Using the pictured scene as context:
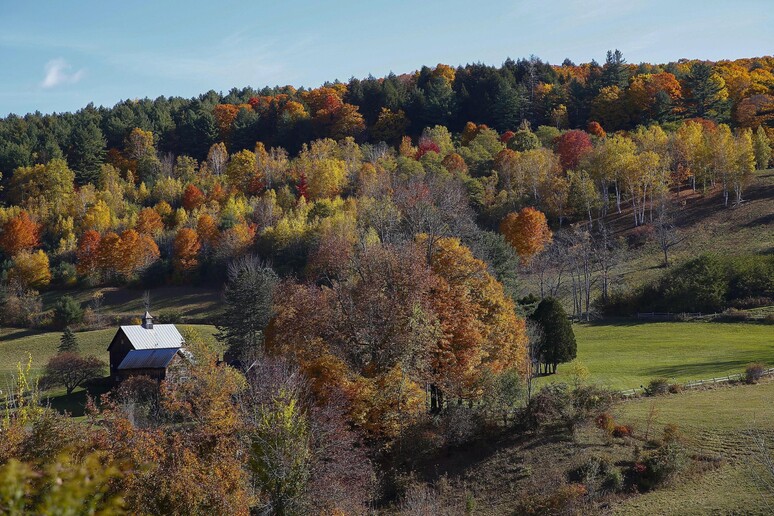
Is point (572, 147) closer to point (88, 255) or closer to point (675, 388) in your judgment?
point (88, 255)

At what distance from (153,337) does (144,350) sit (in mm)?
3205

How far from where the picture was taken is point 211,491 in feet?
69.6

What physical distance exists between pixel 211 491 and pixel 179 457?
1.88m

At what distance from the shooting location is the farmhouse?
5453cm

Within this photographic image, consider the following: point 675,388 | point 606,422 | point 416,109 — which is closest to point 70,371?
point 606,422

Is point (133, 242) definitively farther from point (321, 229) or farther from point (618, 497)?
point (618, 497)

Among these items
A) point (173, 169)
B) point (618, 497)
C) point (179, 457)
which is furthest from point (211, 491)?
point (173, 169)

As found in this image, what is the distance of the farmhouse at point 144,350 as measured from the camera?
54.5 metres

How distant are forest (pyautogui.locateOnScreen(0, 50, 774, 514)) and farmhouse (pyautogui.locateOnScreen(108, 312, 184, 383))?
9.94 feet

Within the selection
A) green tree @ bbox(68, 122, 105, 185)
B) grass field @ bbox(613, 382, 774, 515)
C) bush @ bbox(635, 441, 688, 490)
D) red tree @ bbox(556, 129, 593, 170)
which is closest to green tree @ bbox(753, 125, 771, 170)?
red tree @ bbox(556, 129, 593, 170)

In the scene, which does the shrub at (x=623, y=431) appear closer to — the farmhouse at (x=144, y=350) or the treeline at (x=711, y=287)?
the treeline at (x=711, y=287)

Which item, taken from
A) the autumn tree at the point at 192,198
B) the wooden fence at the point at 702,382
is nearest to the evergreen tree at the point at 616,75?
the autumn tree at the point at 192,198

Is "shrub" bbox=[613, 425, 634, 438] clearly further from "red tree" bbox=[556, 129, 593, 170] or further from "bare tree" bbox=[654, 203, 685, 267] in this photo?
"red tree" bbox=[556, 129, 593, 170]

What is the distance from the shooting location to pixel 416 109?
144m
